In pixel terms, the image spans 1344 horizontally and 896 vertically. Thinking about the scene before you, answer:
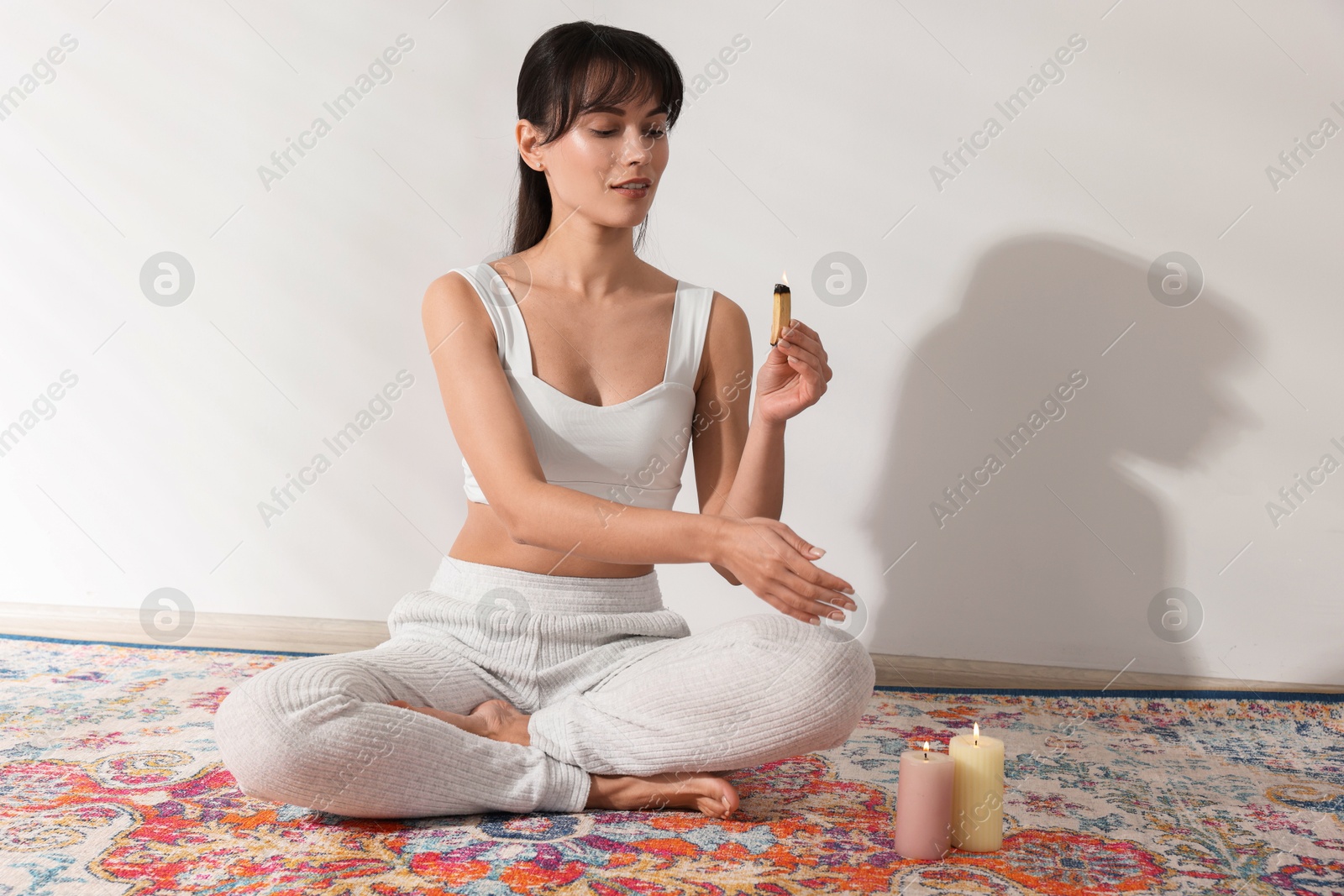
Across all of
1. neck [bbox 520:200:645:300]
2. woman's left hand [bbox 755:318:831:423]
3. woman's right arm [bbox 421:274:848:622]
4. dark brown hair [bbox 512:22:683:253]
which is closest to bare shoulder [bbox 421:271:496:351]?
woman's right arm [bbox 421:274:848:622]

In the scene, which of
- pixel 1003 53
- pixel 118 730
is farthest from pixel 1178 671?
pixel 118 730

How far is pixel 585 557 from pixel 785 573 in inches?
13.8

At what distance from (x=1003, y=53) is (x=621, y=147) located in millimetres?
820

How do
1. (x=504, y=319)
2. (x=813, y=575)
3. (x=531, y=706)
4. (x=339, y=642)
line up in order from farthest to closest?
(x=339, y=642)
(x=504, y=319)
(x=531, y=706)
(x=813, y=575)

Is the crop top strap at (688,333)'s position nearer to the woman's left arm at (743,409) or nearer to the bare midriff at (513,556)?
the woman's left arm at (743,409)

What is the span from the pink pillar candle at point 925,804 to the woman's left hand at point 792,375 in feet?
1.33

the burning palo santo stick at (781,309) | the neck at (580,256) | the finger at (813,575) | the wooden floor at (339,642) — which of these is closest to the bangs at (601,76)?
the neck at (580,256)

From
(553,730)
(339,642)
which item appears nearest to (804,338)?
(553,730)

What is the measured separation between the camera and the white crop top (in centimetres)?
130

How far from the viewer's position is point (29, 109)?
6.41 feet

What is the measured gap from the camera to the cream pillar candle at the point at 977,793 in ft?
3.30

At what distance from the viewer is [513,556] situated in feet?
4.24

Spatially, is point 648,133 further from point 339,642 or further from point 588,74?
point 339,642

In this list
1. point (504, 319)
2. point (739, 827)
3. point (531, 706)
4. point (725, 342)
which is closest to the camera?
point (739, 827)
